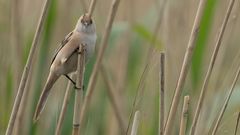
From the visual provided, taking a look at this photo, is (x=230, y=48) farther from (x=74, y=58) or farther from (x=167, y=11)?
(x=74, y=58)

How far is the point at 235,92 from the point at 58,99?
0.62 metres

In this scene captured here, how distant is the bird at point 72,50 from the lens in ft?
3.92

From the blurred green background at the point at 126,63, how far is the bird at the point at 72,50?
4.4 inches

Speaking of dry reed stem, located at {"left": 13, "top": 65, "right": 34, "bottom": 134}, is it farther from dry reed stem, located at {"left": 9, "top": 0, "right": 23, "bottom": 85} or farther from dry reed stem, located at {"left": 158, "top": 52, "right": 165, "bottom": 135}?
dry reed stem, located at {"left": 158, "top": 52, "right": 165, "bottom": 135}

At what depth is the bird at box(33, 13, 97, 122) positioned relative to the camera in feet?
3.92

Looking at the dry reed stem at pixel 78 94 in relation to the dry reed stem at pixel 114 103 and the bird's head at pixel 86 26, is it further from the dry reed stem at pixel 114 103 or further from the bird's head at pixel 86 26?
the dry reed stem at pixel 114 103

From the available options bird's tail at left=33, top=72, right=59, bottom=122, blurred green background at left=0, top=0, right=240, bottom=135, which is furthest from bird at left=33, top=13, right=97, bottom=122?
blurred green background at left=0, top=0, right=240, bottom=135

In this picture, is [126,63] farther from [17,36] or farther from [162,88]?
[162,88]

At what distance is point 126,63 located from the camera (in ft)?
5.73

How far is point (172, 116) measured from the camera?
1157 mm

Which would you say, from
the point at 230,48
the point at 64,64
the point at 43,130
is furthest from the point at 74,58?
the point at 230,48

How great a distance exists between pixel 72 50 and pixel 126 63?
0.55 meters

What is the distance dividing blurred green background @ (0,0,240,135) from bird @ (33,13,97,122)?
0.11 metres

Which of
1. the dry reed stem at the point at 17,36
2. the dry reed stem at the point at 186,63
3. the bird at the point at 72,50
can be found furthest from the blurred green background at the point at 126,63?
the dry reed stem at the point at 186,63
